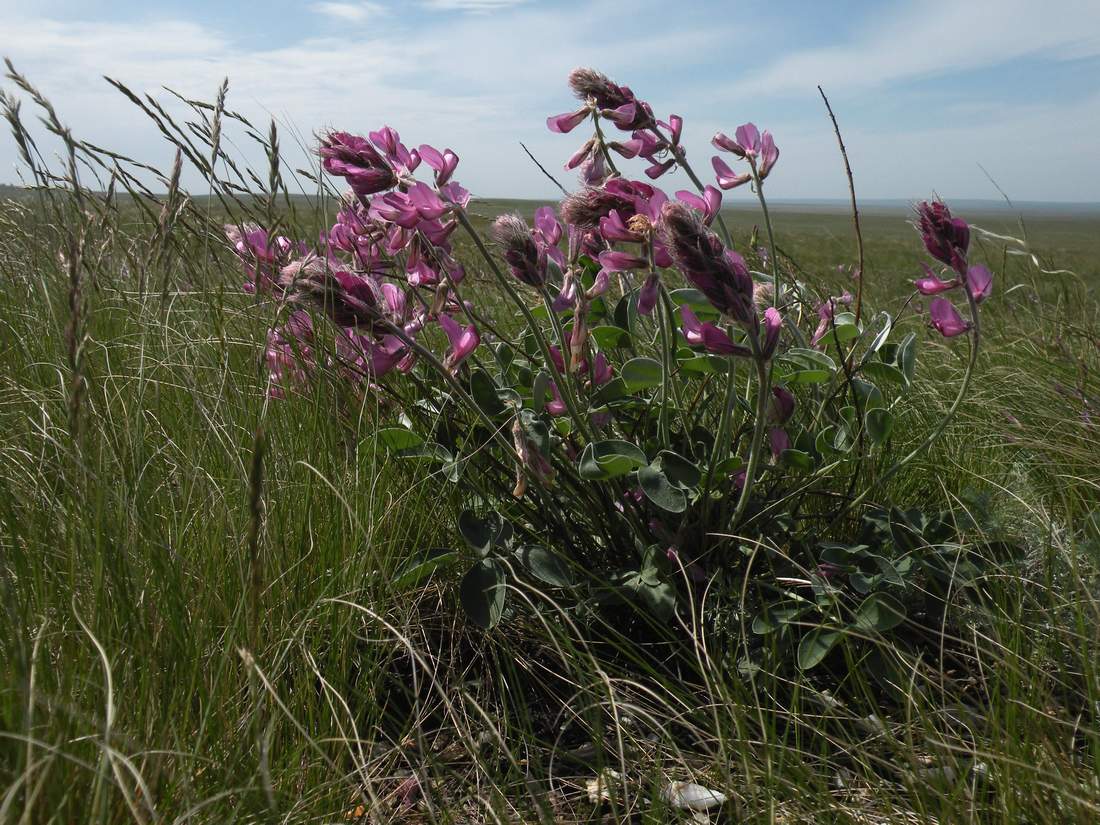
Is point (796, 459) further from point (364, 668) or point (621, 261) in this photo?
point (364, 668)

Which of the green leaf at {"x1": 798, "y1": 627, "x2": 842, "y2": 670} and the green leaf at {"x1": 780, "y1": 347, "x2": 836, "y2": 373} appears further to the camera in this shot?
the green leaf at {"x1": 780, "y1": 347, "x2": 836, "y2": 373}

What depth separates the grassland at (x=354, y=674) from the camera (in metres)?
0.96

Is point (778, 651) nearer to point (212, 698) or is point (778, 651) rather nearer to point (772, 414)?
point (772, 414)

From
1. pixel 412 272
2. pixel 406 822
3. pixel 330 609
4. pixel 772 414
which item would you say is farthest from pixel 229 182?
pixel 406 822

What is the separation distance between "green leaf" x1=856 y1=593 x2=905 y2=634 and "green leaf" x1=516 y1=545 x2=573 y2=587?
0.46 metres

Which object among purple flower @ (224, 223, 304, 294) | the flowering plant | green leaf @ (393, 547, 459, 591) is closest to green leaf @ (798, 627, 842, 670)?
the flowering plant

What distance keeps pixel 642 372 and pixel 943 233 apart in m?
0.56

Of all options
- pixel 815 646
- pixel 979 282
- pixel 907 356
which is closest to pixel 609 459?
pixel 815 646

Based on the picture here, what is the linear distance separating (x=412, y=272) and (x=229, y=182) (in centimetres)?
79

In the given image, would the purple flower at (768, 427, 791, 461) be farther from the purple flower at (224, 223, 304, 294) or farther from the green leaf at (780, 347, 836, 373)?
the purple flower at (224, 223, 304, 294)

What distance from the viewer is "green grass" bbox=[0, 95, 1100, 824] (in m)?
Result: 0.96

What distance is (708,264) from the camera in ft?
3.71

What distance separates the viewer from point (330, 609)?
1.26m

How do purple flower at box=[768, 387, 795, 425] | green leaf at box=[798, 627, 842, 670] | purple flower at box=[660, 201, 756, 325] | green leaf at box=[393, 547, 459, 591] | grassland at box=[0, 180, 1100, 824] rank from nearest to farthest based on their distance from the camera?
grassland at box=[0, 180, 1100, 824] → purple flower at box=[660, 201, 756, 325] → green leaf at box=[798, 627, 842, 670] → green leaf at box=[393, 547, 459, 591] → purple flower at box=[768, 387, 795, 425]
